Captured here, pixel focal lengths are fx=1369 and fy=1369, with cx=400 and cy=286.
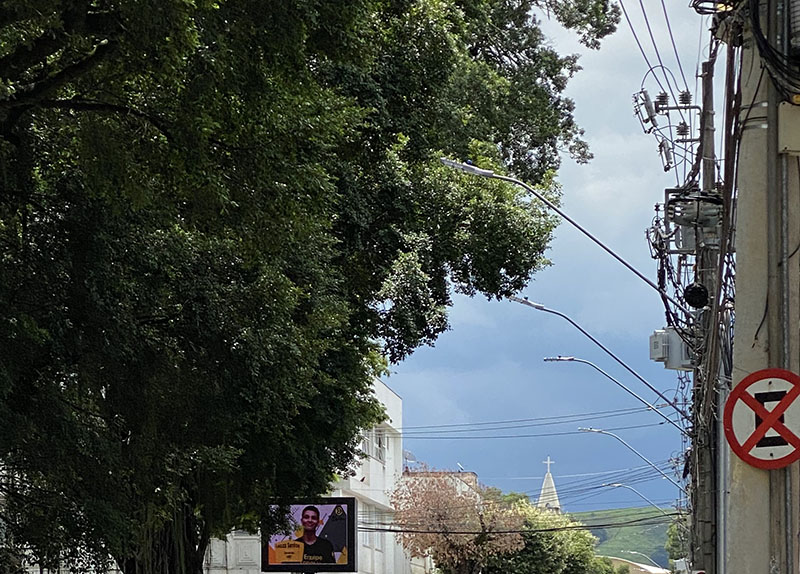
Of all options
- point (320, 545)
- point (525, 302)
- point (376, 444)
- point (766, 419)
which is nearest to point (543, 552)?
point (376, 444)

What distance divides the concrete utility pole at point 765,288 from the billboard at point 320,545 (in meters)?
26.2

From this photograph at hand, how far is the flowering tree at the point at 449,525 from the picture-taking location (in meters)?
61.7

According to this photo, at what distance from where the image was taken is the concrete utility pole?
8.59m

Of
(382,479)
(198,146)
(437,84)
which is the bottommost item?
(382,479)

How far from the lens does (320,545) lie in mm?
34844

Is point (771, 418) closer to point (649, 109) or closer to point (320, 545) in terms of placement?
point (649, 109)

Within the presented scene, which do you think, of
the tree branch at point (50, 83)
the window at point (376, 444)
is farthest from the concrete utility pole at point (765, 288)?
the window at point (376, 444)

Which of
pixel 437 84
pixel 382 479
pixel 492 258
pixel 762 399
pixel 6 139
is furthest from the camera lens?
pixel 382 479

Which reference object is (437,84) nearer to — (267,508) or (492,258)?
(492,258)

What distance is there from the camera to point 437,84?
20.8 m

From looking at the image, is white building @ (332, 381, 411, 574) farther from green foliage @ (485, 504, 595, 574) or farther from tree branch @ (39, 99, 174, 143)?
tree branch @ (39, 99, 174, 143)

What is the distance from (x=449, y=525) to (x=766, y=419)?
5524 centimetres

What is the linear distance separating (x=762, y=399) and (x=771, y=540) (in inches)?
34.9

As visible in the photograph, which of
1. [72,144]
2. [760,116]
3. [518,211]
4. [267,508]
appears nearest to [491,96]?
[518,211]
